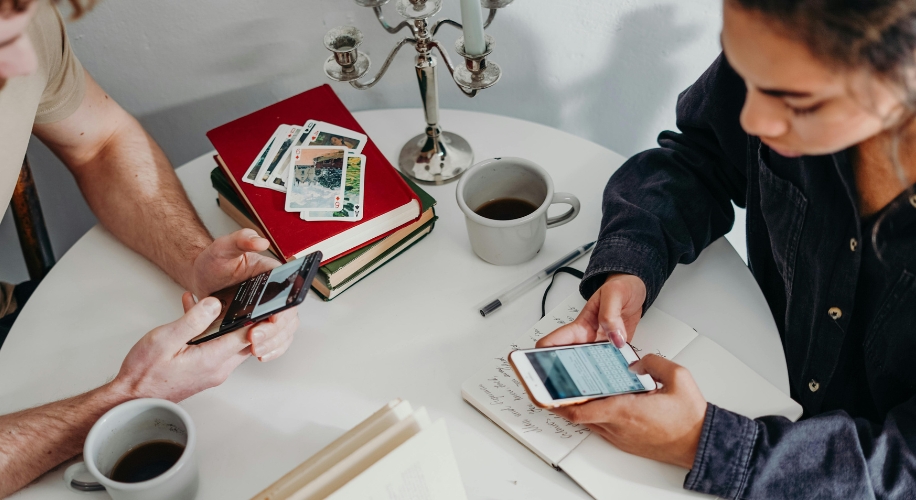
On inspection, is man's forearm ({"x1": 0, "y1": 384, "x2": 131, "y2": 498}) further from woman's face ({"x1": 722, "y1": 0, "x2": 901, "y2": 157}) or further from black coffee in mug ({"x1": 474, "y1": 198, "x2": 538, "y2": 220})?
woman's face ({"x1": 722, "y1": 0, "x2": 901, "y2": 157})

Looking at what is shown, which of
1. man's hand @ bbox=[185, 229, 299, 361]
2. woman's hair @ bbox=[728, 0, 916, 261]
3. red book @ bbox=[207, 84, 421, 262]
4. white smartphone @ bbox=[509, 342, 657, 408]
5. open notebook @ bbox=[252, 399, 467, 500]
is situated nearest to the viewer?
woman's hair @ bbox=[728, 0, 916, 261]

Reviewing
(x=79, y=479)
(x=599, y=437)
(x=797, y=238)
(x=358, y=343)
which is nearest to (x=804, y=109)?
(x=797, y=238)

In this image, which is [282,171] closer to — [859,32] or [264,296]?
[264,296]

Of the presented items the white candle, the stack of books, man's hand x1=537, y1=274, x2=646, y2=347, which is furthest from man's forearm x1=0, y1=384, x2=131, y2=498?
the white candle

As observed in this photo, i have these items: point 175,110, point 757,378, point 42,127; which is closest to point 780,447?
point 757,378

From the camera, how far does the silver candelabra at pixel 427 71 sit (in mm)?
1078

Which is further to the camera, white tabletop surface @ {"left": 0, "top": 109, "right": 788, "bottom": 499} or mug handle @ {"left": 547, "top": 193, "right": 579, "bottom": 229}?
mug handle @ {"left": 547, "top": 193, "right": 579, "bottom": 229}

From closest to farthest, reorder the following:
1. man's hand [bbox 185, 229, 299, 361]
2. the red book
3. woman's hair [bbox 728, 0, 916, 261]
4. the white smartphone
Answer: woman's hair [bbox 728, 0, 916, 261], the white smartphone, man's hand [bbox 185, 229, 299, 361], the red book

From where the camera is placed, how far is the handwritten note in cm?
84

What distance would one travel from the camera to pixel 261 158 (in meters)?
1.12

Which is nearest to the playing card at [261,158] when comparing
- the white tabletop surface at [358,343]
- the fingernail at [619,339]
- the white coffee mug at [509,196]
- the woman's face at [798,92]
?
the white tabletop surface at [358,343]

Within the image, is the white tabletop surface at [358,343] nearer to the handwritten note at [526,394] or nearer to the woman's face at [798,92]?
the handwritten note at [526,394]

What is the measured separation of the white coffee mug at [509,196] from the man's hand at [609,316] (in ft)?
0.43

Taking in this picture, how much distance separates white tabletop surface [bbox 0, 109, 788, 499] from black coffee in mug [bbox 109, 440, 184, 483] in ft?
0.19
